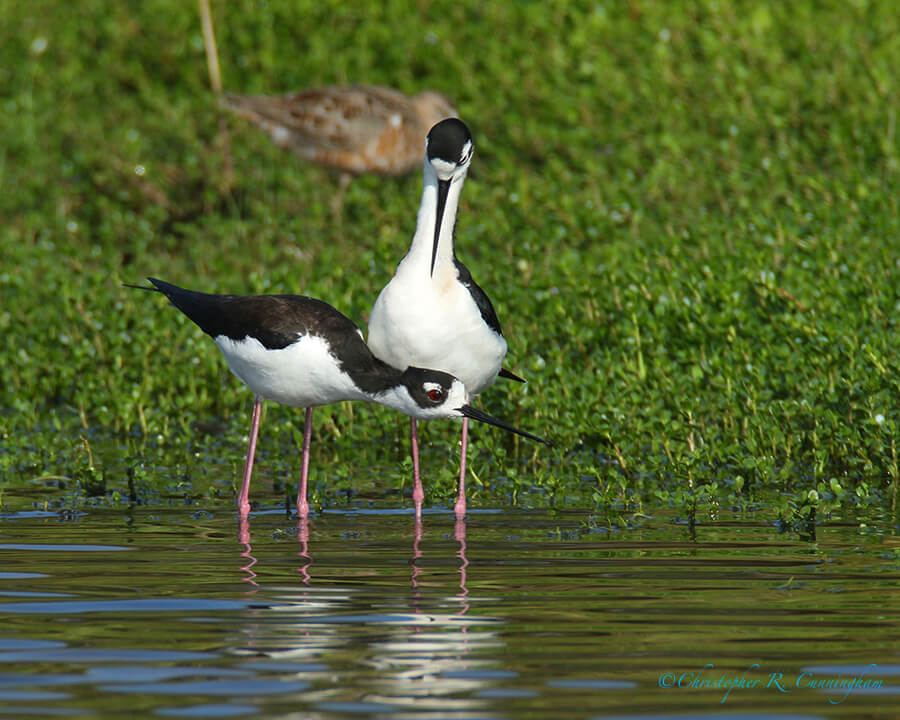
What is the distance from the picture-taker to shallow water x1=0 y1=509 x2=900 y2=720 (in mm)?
4711

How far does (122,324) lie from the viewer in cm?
1102

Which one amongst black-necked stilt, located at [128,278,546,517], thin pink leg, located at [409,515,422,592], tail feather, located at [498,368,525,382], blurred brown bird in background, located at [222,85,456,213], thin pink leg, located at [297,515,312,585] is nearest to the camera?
thin pink leg, located at [409,515,422,592]

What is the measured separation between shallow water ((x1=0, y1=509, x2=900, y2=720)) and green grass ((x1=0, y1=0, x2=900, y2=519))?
60 cm

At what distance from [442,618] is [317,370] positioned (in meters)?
2.34

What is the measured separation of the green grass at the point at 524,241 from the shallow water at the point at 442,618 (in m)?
0.60

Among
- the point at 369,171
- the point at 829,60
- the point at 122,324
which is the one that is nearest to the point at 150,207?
the point at 369,171

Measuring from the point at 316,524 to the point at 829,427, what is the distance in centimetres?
280

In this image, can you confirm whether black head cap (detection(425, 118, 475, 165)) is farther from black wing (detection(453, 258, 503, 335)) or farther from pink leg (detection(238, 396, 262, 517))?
pink leg (detection(238, 396, 262, 517))

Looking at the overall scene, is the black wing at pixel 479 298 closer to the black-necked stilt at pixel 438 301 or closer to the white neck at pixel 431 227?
the black-necked stilt at pixel 438 301

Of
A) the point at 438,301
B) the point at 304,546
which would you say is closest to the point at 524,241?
the point at 438,301

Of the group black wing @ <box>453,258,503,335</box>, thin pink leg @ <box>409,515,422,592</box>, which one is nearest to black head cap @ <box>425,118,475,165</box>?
black wing @ <box>453,258,503,335</box>

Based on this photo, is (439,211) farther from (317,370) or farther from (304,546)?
(304,546)

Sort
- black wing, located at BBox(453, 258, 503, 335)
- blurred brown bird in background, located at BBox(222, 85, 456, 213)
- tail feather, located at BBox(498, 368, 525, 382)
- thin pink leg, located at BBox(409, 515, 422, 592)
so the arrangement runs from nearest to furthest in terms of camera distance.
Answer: thin pink leg, located at BBox(409, 515, 422, 592) < black wing, located at BBox(453, 258, 503, 335) < tail feather, located at BBox(498, 368, 525, 382) < blurred brown bird in background, located at BBox(222, 85, 456, 213)

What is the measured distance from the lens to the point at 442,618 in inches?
222
